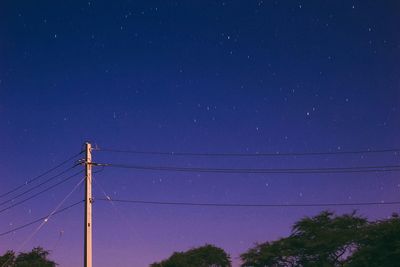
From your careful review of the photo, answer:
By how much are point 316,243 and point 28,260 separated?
4951cm

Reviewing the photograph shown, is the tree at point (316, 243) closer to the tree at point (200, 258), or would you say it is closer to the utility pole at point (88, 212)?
the tree at point (200, 258)

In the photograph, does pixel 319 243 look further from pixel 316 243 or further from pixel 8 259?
pixel 8 259

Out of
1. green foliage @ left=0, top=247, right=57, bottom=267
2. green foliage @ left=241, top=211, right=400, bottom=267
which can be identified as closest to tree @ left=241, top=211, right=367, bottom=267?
green foliage @ left=241, top=211, right=400, bottom=267

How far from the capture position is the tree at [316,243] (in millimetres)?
69812

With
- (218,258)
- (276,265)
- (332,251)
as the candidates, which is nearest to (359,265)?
(332,251)

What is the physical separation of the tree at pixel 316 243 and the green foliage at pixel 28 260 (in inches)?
1381

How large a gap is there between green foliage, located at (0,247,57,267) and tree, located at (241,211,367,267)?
115ft

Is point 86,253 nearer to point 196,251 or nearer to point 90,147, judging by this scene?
point 90,147

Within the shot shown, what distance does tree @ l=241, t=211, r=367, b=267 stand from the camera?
69.8 m

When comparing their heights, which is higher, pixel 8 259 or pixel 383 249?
pixel 8 259

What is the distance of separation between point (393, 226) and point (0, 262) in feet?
204

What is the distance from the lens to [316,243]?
233 ft

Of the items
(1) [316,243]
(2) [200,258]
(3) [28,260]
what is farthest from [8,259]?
(1) [316,243]

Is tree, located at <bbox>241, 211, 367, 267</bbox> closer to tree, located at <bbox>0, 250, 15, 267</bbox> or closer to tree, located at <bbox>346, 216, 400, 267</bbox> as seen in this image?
tree, located at <bbox>346, 216, 400, 267</bbox>
